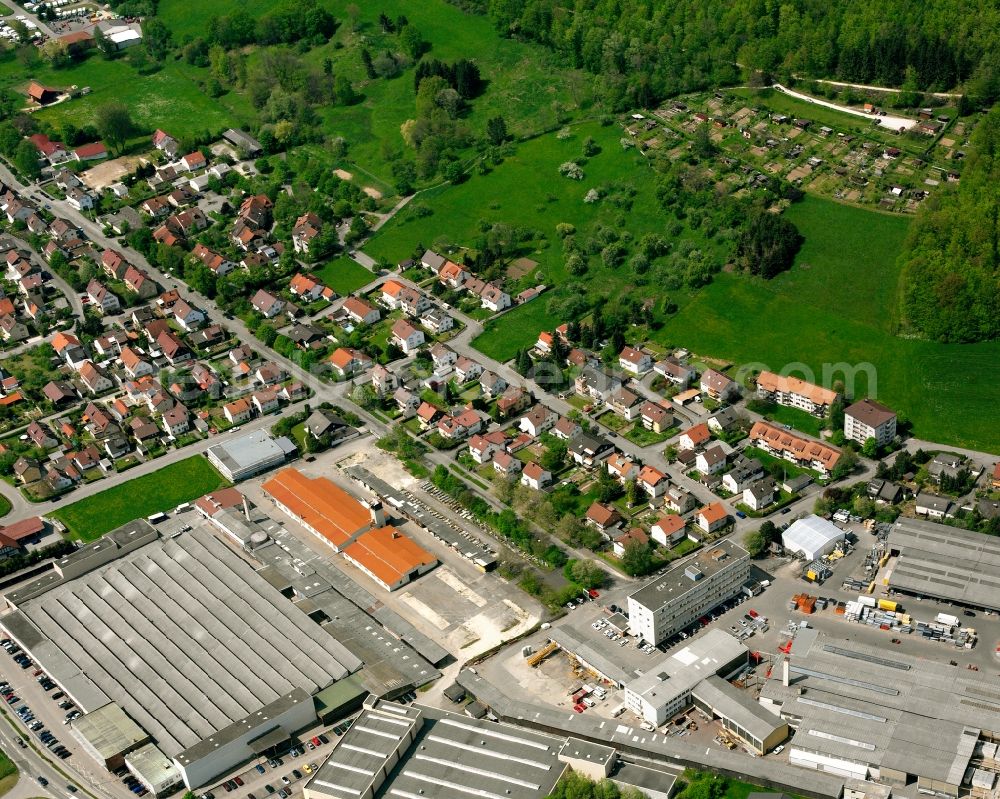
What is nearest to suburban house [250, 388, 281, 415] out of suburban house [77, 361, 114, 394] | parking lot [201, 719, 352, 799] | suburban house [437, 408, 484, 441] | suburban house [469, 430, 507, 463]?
suburban house [77, 361, 114, 394]

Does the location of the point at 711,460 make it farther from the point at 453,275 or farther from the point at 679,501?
the point at 453,275

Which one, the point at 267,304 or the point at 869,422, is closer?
the point at 869,422

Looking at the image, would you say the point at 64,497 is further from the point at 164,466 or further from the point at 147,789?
the point at 147,789

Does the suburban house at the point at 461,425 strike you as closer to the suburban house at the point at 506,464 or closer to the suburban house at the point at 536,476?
the suburban house at the point at 506,464

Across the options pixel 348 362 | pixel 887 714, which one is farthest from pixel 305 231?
pixel 887 714

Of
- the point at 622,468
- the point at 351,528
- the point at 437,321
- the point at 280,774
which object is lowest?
the point at 280,774

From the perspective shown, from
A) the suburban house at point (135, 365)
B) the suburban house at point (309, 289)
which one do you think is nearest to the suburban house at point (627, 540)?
the suburban house at point (309, 289)
